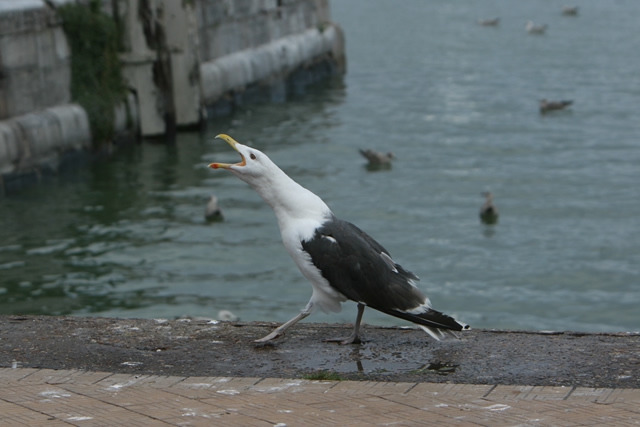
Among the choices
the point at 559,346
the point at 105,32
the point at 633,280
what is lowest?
the point at 633,280

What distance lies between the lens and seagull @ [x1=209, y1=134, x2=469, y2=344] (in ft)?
21.8

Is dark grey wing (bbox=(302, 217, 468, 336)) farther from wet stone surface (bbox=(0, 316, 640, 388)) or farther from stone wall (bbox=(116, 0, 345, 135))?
A: stone wall (bbox=(116, 0, 345, 135))

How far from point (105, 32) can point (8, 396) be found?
14.8 meters

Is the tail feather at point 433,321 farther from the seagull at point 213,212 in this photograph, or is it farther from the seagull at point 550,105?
the seagull at point 550,105

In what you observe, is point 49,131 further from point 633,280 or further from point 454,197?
point 633,280

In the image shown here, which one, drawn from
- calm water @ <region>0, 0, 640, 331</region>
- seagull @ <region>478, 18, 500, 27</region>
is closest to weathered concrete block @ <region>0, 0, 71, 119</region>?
calm water @ <region>0, 0, 640, 331</region>

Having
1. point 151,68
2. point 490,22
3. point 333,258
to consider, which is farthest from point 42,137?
point 490,22

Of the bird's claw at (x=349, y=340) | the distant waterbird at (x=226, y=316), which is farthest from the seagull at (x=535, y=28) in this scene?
the bird's claw at (x=349, y=340)

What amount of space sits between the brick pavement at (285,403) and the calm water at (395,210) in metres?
6.37

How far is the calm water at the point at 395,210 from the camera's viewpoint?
13430 millimetres

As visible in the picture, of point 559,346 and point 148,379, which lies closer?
point 148,379

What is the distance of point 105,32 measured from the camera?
19.8 meters

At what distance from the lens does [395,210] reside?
17.7 meters

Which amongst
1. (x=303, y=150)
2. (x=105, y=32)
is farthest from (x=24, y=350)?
(x=303, y=150)
